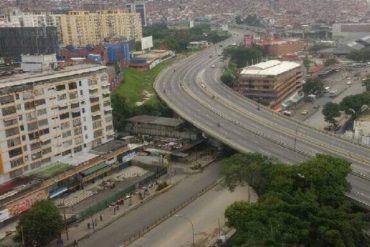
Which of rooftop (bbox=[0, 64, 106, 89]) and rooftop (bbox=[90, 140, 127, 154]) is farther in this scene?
rooftop (bbox=[90, 140, 127, 154])

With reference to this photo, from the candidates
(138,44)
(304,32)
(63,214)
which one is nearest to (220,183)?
(63,214)

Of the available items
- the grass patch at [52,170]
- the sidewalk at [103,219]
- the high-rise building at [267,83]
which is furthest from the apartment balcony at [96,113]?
the high-rise building at [267,83]

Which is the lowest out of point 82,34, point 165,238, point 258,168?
point 165,238

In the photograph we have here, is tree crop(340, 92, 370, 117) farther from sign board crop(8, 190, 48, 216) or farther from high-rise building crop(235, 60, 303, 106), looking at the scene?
sign board crop(8, 190, 48, 216)

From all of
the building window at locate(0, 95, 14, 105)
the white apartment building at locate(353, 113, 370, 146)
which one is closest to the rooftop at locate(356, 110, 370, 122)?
the white apartment building at locate(353, 113, 370, 146)

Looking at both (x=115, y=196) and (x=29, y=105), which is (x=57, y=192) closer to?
(x=115, y=196)

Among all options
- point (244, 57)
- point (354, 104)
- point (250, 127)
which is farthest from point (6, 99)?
point (244, 57)

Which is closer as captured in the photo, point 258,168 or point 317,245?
point 317,245

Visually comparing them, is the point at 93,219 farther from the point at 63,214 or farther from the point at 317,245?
the point at 317,245
